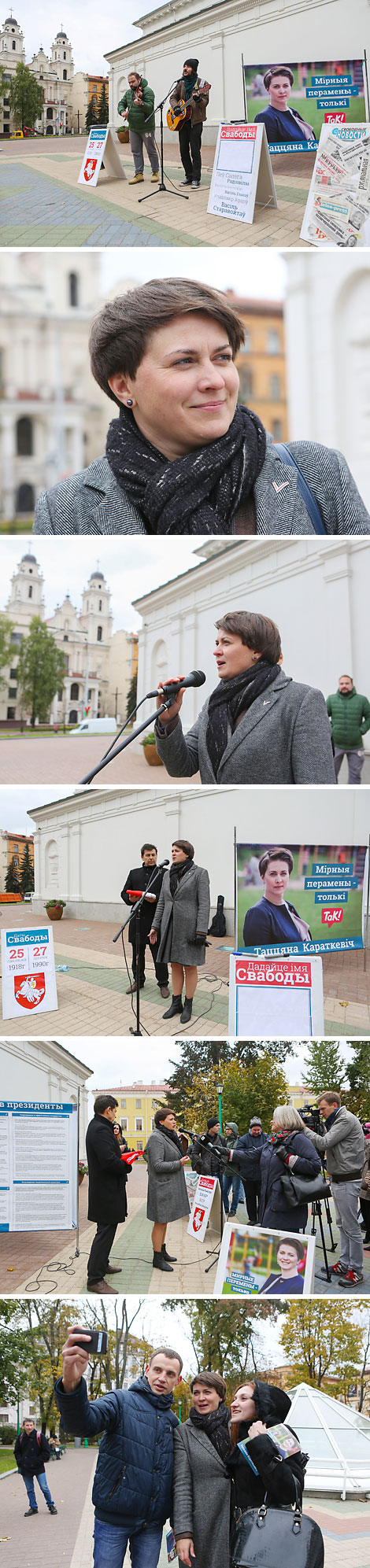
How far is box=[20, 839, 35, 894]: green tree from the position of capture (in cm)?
321

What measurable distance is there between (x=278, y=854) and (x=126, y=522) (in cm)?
107

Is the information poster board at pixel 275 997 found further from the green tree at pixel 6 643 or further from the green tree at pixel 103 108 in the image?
the green tree at pixel 103 108

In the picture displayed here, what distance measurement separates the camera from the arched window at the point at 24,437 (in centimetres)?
335

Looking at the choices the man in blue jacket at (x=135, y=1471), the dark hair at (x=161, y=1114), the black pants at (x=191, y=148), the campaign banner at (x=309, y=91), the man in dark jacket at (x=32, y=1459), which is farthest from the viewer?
the campaign banner at (x=309, y=91)

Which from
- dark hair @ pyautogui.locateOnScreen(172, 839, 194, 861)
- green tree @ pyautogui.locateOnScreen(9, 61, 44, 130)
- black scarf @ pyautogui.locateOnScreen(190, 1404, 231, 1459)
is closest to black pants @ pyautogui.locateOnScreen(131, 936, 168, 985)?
dark hair @ pyautogui.locateOnScreen(172, 839, 194, 861)

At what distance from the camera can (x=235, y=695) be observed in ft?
9.73

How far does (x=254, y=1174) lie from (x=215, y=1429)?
696 mm

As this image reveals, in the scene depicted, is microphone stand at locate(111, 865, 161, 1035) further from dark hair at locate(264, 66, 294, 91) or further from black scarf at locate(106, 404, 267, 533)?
dark hair at locate(264, 66, 294, 91)

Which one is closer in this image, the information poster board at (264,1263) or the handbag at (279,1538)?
the handbag at (279,1538)

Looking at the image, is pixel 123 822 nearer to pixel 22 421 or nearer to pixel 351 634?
pixel 351 634

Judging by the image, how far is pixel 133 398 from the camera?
2.90 meters

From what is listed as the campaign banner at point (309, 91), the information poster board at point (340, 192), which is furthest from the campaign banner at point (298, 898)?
the campaign banner at point (309, 91)

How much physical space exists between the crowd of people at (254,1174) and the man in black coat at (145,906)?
1.41 ft

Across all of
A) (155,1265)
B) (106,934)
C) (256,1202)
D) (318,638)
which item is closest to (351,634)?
(318,638)
